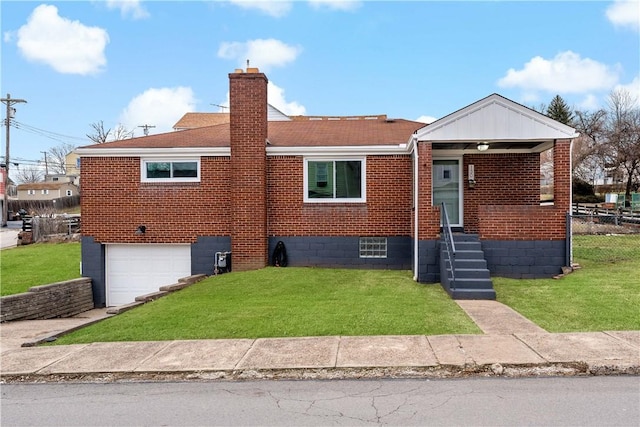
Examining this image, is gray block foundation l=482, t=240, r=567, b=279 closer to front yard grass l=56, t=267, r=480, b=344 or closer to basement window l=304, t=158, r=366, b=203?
front yard grass l=56, t=267, r=480, b=344

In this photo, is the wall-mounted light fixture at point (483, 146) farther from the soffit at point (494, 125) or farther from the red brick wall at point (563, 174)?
the red brick wall at point (563, 174)

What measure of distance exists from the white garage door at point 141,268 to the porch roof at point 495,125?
776 cm

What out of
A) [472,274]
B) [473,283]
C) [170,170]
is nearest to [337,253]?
[472,274]

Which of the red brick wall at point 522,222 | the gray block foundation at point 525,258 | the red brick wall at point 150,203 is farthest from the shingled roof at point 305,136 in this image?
the gray block foundation at point 525,258

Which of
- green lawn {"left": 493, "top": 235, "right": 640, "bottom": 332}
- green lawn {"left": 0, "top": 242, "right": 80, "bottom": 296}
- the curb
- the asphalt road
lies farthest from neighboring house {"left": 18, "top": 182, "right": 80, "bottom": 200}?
the asphalt road

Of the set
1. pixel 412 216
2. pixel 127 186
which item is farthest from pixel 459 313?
pixel 127 186

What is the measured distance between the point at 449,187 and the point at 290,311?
22.0 feet

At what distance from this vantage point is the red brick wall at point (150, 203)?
13594 millimetres

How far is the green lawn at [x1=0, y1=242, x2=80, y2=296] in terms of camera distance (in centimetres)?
1518

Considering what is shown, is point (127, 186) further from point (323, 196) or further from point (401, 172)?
point (401, 172)

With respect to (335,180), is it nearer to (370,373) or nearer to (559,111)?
(370,373)

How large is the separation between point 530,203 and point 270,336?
902cm

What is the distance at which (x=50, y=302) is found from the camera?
12141mm

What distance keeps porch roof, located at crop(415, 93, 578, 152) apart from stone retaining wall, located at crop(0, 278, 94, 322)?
1003 cm
